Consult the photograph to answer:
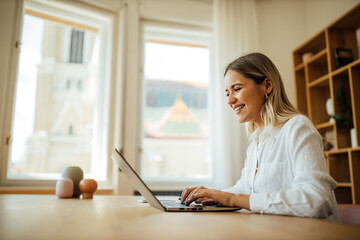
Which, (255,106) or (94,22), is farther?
(94,22)

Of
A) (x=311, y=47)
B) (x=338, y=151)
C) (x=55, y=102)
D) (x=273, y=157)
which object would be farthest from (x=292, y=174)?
(x=55, y=102)

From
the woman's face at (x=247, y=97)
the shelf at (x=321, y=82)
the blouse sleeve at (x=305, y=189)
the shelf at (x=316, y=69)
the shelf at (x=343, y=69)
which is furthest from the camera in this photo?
the shelf at (x=316, y=69)

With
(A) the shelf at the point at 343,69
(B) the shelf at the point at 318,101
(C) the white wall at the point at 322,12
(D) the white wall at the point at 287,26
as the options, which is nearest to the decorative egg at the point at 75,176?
(A) the shelf at the point at 343,69

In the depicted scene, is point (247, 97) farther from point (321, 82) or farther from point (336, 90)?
point (321, 82)

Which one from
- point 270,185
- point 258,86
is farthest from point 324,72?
point 270,185

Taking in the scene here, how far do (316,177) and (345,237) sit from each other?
1.45 feet

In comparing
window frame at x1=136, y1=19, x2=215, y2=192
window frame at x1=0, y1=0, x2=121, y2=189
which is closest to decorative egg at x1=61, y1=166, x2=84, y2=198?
window frame at x1=0, y1=0, x2=121, y2=189

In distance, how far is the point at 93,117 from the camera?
3.02 m

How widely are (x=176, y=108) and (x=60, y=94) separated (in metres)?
1.20

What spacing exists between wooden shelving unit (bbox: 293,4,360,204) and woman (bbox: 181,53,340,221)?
42.9 inches

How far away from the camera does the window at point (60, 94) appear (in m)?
2.71

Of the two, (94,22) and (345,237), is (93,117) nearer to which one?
(94,22)

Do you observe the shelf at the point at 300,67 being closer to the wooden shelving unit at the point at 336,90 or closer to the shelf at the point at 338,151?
the wooden shelving unit at the point at 336,90

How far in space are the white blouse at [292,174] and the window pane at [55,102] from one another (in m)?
1.96
